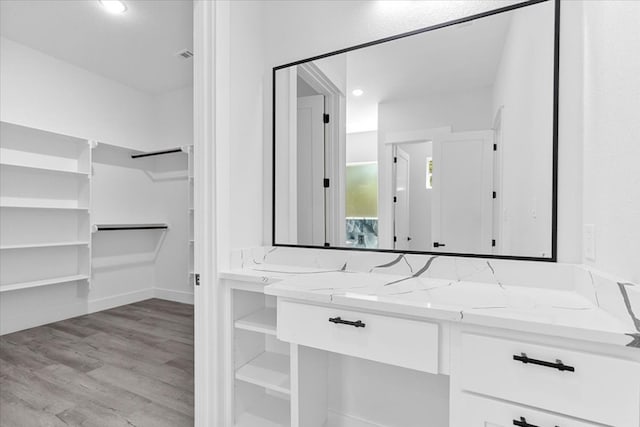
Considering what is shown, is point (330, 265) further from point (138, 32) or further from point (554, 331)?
point (138, 32)

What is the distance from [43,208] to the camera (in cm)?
320

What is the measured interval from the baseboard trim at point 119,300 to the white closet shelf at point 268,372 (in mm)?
3042

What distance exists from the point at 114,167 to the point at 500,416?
4515mm

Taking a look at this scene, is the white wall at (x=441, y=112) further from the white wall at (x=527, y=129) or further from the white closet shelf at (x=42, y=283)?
the white closet shelf at (x=42, y=283)

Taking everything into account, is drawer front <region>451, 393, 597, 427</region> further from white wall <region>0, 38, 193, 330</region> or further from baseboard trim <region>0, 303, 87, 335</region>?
baseboard trim <region>0, 303, 87, 335</region>

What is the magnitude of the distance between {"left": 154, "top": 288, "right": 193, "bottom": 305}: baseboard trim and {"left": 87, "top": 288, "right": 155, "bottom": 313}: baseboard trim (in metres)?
0.11


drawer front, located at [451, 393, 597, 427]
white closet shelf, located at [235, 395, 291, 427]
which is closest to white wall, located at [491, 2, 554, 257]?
drawer front, located at [451, 393, 597, 427]

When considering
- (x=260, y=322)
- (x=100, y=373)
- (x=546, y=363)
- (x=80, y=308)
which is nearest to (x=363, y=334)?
(x=546, y=363)

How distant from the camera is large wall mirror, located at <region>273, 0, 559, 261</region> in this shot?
134cm

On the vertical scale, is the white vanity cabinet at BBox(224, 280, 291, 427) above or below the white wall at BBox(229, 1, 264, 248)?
below

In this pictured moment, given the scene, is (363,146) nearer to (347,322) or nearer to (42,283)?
(347,322)

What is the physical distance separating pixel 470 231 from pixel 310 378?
0.99 m

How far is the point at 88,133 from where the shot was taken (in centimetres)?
367

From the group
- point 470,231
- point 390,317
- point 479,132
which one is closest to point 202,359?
point 390,317
